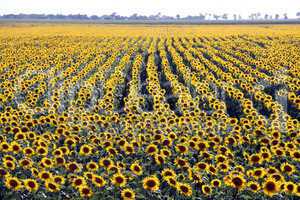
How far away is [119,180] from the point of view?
19.6ft

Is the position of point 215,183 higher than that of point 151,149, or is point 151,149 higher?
point 151,149

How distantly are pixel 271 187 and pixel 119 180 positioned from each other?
2072 millimetres

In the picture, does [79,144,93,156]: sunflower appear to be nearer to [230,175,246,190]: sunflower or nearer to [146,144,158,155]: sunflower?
[146,144,158,155]: sunflower

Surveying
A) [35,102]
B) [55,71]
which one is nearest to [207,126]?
[35,102]

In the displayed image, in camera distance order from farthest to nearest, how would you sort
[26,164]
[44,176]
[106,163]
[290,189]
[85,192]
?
[106,163] → [26,164] → [44,176] → [290,189] → [85,192]

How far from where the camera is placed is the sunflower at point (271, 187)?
581 centimetres

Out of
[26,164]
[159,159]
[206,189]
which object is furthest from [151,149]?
[26,164]

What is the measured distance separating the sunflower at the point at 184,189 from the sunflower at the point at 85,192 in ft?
3.95

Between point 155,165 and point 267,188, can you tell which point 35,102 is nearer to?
point 155,165

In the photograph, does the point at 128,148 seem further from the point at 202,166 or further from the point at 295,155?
the point at 295,155

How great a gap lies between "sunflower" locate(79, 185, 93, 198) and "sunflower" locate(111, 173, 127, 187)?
1.37 feet

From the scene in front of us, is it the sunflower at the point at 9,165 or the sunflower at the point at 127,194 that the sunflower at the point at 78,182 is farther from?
the sunflower at the point at 9,165

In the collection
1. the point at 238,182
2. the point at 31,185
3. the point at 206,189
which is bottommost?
the point at 206,189

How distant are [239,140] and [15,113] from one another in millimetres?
4873
